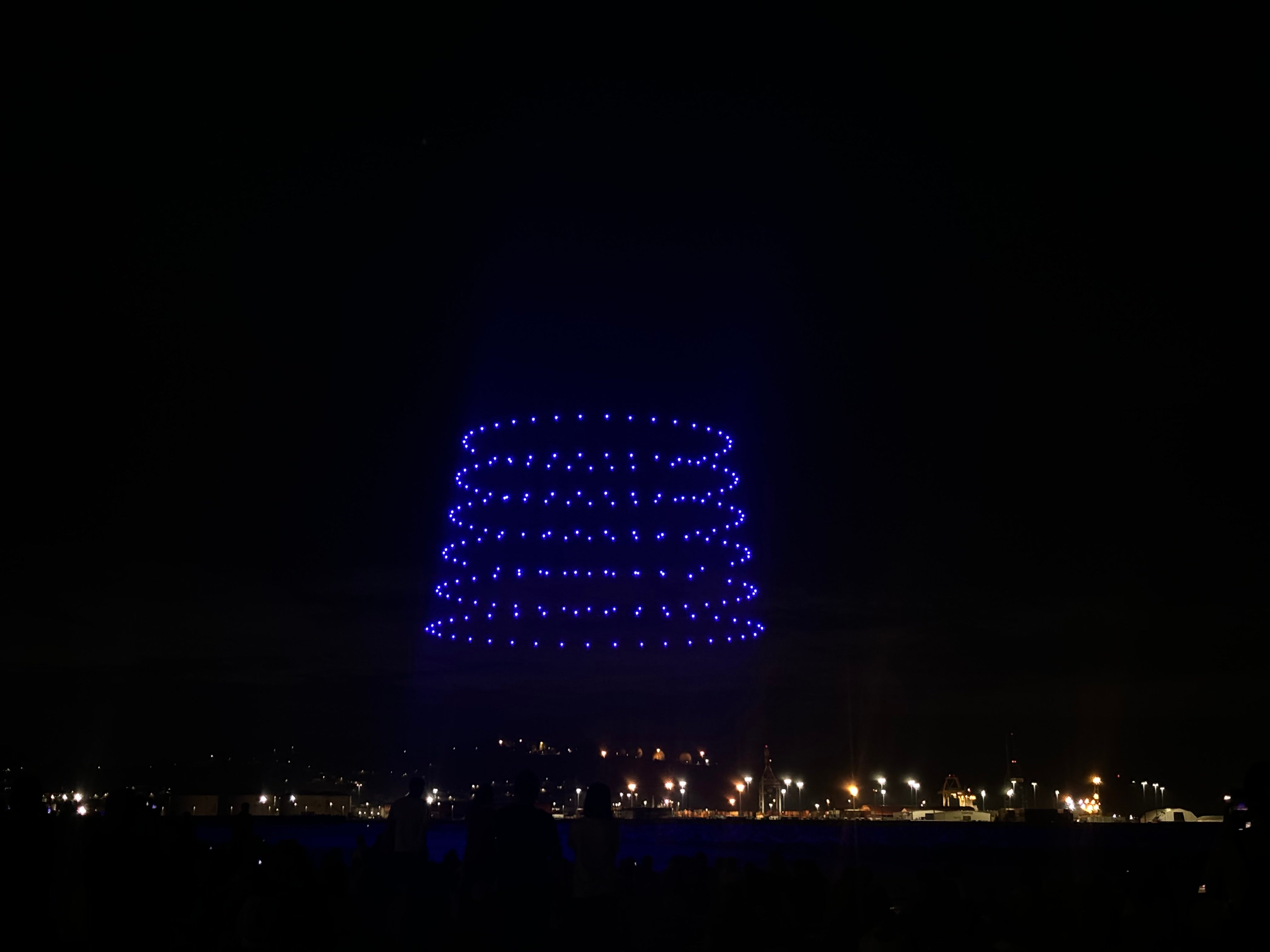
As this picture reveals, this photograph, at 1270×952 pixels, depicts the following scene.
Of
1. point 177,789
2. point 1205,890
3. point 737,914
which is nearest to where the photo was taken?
point 1205,890

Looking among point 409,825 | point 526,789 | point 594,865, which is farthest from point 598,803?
point 409,825

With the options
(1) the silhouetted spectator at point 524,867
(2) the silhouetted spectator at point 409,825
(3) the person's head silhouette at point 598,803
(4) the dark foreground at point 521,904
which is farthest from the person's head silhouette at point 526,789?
(2) the silhouetted spectator at point 409,825

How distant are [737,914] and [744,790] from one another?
53766 millimetres

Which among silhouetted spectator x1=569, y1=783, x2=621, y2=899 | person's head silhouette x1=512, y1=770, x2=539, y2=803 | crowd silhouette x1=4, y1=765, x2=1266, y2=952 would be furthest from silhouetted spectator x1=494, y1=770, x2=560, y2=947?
silhouetted spectator x1=569, y1=783, x2=621, y2=899

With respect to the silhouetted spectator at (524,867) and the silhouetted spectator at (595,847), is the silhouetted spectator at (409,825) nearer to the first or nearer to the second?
the silhouetted spectator at (595,847)

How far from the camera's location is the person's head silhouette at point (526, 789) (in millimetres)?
7262

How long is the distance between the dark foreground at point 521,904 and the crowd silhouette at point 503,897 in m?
0.01

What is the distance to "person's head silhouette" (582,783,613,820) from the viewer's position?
293 inches

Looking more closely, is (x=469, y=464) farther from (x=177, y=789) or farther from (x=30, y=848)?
(x=177, y=789)

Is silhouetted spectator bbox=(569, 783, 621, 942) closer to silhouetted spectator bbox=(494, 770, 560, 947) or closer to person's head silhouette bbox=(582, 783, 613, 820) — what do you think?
person's head silhouette bbox=(582, 783, 613, 820)

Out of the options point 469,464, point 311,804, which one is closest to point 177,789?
point 311,804

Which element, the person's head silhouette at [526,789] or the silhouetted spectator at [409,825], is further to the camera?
the silhouetted spectator at [409,825]

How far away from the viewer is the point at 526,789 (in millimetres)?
7328

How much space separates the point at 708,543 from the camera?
4056cm
